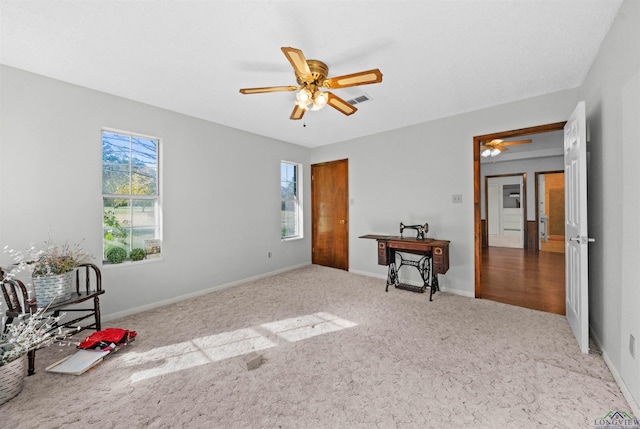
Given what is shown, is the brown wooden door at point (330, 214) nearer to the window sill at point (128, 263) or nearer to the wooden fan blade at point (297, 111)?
the wooden fan blade at point (297, 111)

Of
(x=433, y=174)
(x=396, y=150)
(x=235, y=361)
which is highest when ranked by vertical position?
(x=396, y=150)

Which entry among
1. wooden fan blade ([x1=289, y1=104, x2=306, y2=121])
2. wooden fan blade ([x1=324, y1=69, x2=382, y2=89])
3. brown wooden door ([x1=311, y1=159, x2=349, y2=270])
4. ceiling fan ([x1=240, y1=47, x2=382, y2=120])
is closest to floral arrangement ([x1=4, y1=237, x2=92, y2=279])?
ceiling fan ([x1=240, y1=47, x2=382, y2=120])

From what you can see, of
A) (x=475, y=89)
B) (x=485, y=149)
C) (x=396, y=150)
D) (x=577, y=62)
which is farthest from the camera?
(x=485, y=149)

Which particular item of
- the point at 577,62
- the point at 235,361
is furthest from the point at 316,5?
the point at 235,361

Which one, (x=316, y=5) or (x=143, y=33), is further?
(x=143, y=33)

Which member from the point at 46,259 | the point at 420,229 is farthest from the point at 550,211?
the point at 46,259

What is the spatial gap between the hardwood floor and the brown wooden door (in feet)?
8.15

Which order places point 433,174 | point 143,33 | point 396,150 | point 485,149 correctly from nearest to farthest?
1. point 143,33
2. point 433,174
3. point 396,150
4. point 485,149

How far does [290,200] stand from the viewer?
17.4ft

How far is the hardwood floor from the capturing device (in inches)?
130

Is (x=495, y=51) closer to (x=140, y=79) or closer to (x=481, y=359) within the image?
(x=481, y=359)

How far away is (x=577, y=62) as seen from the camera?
2.37 metres

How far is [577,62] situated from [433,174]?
1861 mm

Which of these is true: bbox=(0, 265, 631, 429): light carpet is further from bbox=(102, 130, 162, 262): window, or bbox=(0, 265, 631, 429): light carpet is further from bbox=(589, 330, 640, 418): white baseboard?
bbox=(102, 130, 162, 262): window
